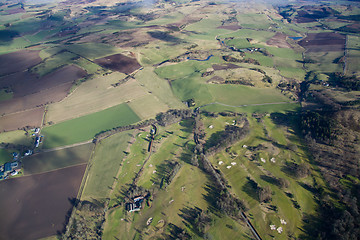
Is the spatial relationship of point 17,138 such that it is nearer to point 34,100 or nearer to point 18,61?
point 34,100

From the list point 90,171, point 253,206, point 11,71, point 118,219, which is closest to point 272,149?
point 253,206

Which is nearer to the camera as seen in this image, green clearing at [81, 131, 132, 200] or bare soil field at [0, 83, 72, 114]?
green clearing at [81, 131, 132, 200]

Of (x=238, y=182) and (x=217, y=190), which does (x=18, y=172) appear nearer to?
(x=217, y=190)

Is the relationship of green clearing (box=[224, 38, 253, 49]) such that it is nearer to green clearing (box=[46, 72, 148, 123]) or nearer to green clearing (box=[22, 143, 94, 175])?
green clearing (box=[46, 72, 148, 123])

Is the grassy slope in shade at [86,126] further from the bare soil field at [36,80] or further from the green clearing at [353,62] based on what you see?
the green clearing at [353,62]

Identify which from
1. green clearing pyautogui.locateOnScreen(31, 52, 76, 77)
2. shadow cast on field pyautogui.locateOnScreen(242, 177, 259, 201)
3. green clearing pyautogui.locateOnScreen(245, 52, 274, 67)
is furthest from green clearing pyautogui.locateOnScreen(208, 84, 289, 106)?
green clearing pyautogui.locateOnScreen(31, 52, 76, 77)
